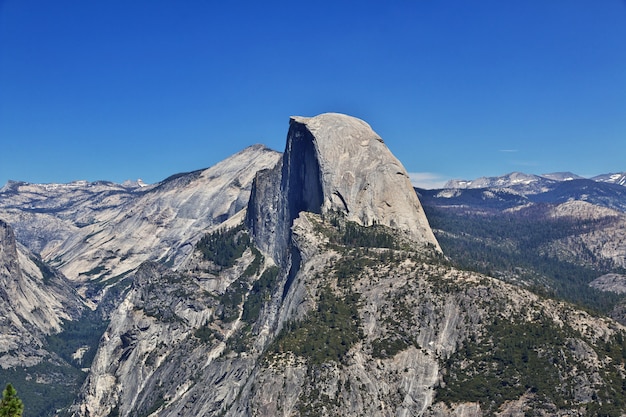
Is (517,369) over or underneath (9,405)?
underneath

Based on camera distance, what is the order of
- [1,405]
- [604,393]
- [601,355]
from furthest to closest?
[601,355] → [604,393] → [1,405]

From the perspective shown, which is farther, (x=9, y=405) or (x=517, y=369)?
(x=517, y=369)

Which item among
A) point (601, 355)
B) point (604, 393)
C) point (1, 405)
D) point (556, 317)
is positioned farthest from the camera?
point (556, 317)

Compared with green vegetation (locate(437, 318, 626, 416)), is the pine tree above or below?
above

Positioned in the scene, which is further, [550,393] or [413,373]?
[413,373]

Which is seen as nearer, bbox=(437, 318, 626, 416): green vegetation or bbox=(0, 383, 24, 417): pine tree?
bbox=(0, 383, 24, 417): pine tree

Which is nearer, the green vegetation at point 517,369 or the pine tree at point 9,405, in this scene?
the pine tree at point 9,405

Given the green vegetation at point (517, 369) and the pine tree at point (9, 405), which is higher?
the pine tree at point (9, 405)

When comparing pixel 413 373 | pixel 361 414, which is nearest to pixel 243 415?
pixel 361 414

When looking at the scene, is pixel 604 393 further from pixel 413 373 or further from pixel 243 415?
pixel 243 415

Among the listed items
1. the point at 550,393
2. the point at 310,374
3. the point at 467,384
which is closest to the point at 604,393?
the point at 550,393

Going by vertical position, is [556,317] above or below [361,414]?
above
